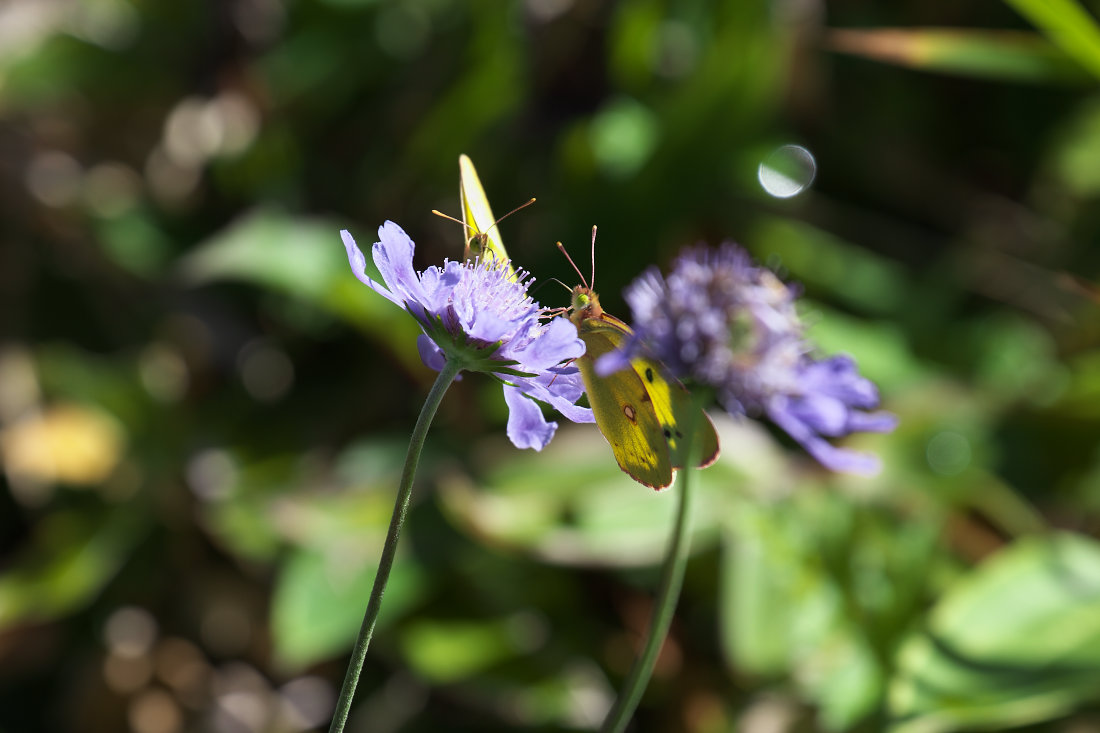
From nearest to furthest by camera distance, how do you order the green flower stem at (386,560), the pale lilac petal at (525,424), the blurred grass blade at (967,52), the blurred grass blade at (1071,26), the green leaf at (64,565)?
the green flower stem at (386,560) → the pale lilac petal at (525,424) → the blurred grass blade at (1071,26) → the blurred grass blade at (967,52) → the green leaf at (64,565)

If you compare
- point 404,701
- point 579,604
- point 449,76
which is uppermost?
point 449,76

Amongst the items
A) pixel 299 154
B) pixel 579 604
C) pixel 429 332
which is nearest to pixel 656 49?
pixel 299 154

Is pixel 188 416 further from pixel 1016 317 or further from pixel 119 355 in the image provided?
pixel 1016 317

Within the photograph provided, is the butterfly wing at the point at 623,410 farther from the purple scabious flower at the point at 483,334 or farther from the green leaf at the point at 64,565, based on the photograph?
the green leaf at the point at 64,565

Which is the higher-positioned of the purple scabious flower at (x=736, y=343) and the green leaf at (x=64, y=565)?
the purple scabious flower at (x=736, y=343)

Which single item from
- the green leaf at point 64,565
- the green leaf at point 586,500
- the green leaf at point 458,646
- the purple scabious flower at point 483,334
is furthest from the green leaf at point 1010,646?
the green leaf at point 64,565

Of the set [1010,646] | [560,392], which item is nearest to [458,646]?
[1010,646]

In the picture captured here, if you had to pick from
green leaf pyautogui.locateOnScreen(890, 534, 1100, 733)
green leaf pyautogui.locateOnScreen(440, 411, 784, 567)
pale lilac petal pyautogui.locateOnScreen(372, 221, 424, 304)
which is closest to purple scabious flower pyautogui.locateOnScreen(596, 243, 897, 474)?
pale lilac petal pyautogui.locateOnScreen(372, 221, 424, 304)
